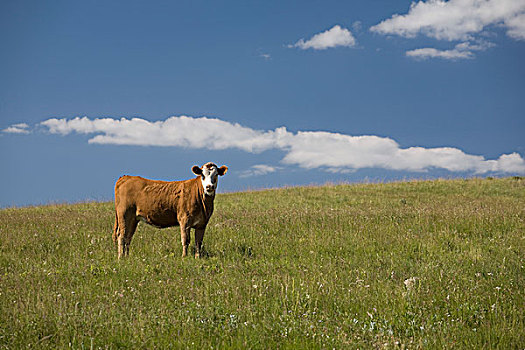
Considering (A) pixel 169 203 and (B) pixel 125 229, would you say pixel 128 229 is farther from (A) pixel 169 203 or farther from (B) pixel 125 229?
(A) pixel 169 203

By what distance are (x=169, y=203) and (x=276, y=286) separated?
4.55 m

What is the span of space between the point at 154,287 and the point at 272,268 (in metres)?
2.76

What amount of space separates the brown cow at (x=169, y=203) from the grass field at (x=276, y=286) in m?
0.63

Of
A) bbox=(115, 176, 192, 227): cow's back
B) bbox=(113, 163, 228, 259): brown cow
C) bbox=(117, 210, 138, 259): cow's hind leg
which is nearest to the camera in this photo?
bbox=(113, 163, 228, 259): brown cow

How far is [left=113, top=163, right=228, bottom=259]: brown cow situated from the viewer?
37.1 ft

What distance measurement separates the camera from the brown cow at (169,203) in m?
11.3

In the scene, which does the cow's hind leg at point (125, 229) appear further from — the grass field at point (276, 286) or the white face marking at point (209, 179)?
the white face marking at point (209, 179)

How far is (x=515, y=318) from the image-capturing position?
670cm

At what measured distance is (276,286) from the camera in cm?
824

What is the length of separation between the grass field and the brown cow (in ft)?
2.06

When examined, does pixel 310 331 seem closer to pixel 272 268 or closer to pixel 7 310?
pixel 272 268

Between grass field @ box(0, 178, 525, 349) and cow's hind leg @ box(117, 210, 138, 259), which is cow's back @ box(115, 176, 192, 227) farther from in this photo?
grass field @ box(0, 178, 525, 349)

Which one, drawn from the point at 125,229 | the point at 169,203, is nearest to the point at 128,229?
the point at 125,229

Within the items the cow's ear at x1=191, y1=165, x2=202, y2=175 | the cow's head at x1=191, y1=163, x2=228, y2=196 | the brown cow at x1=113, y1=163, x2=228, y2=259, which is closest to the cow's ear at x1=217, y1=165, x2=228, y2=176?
the brown cow at x1=113, y1=163, x2=228, y2=259
